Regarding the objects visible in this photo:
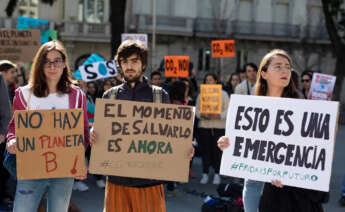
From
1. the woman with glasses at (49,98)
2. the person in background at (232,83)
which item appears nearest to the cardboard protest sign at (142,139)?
the woman with glasses at (49,98)

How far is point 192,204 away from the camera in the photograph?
20.5 ft

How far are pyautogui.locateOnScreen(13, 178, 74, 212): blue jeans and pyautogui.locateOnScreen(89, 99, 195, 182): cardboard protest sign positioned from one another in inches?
14.2

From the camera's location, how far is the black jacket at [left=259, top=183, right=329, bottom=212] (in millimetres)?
2975

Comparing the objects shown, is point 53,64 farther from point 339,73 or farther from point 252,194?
point 339,73

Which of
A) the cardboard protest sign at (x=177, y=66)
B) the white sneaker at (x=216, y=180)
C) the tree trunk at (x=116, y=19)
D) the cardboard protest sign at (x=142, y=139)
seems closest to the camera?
the cardboard protest sign at (x=142, y=139)

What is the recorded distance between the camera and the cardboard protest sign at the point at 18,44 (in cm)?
810

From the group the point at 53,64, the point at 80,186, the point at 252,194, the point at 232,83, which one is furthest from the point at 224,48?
the point at 53,64

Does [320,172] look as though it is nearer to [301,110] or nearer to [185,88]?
[301,110]

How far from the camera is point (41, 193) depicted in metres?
3.38

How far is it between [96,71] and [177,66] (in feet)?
5.64

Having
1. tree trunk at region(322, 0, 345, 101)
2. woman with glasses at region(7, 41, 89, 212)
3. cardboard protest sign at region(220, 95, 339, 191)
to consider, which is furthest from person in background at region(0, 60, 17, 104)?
tree trunk at region(322, 0, 345, 101)

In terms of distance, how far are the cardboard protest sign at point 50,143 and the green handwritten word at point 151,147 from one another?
0.38m

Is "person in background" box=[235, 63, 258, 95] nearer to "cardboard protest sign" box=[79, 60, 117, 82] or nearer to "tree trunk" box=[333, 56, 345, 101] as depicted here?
"cardboard protest sign" box=[79, 60, 117, 82]

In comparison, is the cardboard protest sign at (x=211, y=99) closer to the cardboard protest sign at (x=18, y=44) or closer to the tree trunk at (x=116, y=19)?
the cardboard protest sign at (x=18, y=44)
